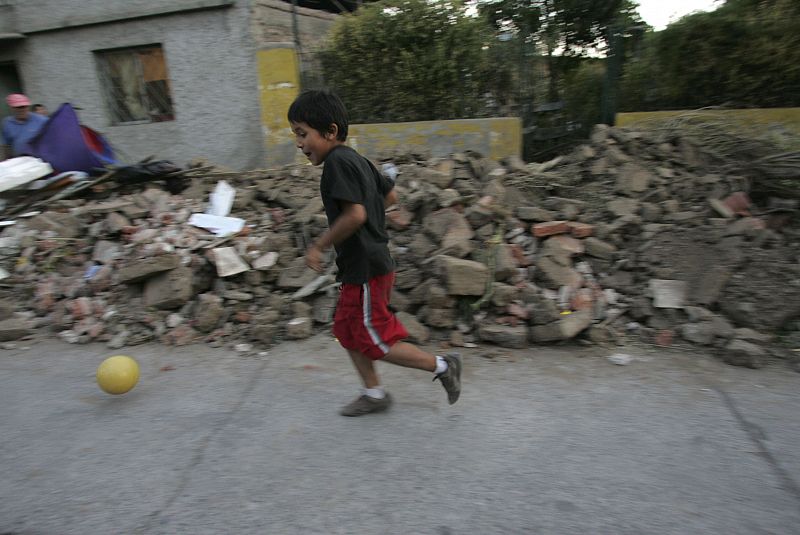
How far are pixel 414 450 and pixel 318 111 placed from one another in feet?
5.75

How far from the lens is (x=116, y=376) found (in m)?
3.10

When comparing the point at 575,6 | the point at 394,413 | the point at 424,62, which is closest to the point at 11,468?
the point at 394,413

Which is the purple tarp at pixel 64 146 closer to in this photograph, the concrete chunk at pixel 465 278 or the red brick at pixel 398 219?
the red brick at pixel 398 219

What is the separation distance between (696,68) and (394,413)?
589 centimetres

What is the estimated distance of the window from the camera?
809cm

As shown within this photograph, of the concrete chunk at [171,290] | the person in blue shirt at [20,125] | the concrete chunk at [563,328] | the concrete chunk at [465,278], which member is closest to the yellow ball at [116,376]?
the concrete chunk at [171,290]

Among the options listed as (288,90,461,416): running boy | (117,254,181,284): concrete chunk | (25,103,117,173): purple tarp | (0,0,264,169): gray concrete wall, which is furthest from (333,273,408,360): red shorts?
(0,0,264,169): gray concrete wall

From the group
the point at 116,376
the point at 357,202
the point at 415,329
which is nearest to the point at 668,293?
the point at 415,329

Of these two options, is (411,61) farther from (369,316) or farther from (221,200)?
(369,316)

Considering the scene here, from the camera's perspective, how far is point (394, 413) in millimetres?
2945

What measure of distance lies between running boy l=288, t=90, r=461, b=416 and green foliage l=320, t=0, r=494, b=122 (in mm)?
4269

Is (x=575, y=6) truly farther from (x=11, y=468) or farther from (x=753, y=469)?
(x=11, y=468)

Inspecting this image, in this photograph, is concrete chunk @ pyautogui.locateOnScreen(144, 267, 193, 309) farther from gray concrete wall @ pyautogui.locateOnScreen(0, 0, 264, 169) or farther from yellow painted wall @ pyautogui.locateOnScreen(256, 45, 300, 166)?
gray concrete wall @ pyautogui.locateOnScreen(0, 0, 264, 169)

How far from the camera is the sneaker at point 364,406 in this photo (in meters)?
2.92
